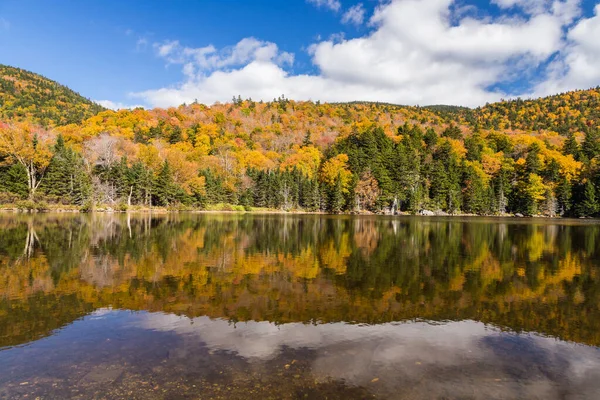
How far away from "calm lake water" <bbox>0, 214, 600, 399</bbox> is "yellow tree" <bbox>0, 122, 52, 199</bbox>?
5705 cm

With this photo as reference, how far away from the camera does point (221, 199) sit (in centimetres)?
8950

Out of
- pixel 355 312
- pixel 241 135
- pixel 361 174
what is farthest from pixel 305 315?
pixel 241 135

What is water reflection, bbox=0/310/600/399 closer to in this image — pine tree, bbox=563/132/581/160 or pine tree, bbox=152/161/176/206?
pine tree, bbox=152/161/176/206

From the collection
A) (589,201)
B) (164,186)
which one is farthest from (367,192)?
(589,201)

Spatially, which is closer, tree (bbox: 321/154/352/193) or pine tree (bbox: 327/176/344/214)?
pine tree (bbox: 327/176/344/214)

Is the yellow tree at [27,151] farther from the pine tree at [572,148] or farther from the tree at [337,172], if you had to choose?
the pine tree at [572,148]

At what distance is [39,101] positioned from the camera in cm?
13575

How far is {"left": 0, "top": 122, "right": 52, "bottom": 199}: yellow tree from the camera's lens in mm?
63812

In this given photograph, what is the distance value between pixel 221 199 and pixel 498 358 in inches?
3344

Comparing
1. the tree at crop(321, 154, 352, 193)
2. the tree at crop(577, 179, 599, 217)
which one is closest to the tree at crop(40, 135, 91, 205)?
the tree at crop(321, 154, 352, 193)

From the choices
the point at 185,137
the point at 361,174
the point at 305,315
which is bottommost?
the point at 305,315

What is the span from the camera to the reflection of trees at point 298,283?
10375 millimetres

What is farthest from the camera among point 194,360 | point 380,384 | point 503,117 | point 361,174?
point 503,117

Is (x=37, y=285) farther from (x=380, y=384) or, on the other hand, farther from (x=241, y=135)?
(x=241, y=135)
